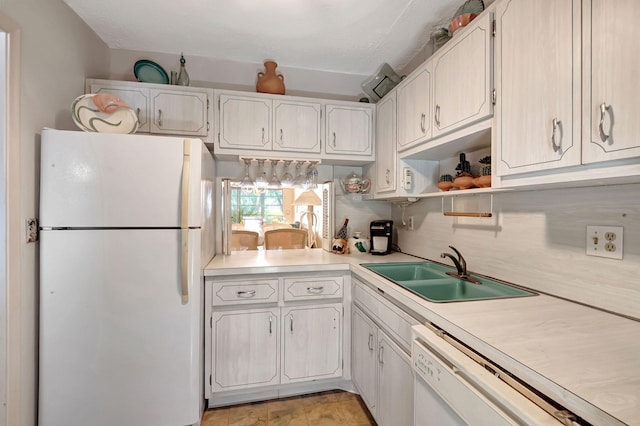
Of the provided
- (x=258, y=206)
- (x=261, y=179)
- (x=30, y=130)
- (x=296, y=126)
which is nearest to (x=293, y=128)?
(x=296, y=126)

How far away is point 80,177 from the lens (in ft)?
4.55

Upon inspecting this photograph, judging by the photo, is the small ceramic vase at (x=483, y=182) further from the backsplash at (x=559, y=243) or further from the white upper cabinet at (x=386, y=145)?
the white upper cabinet at (x=386, y=145)

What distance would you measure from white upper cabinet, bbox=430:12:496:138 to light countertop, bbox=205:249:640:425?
2.65 feet

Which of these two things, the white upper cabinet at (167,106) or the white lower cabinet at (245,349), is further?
the white upper cabinet at (167,106)

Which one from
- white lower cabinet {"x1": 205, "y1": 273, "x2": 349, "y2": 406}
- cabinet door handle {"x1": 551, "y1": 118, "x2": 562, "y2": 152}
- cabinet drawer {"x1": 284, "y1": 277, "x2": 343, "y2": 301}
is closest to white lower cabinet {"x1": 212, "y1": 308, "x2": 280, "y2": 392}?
white lower cabinet {"x1": 205, "y1": 273, "x2": 349, "y2": 406}

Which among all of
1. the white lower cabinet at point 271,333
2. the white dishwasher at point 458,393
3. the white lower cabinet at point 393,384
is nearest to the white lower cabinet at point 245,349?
the white lower cabinet at point 271,333

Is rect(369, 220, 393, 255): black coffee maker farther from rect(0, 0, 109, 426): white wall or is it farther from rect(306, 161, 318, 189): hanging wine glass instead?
rect(0, 0, 109, 426): white wall

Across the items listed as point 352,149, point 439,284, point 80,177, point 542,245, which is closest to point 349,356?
point 439,284

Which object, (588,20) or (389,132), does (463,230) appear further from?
(588,20)

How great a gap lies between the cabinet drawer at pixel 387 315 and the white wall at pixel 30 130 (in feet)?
5.60

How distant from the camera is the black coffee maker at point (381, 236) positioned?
2.31 meters

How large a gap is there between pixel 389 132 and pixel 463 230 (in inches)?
33.1

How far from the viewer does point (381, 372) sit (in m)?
1.48

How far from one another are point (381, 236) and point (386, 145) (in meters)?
0.74
